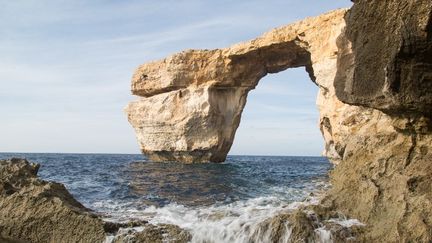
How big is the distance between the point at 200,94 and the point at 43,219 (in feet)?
83.4

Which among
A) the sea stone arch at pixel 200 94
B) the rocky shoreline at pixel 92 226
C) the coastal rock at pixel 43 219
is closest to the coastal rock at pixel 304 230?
the rocky shoreline at pixel 92 226

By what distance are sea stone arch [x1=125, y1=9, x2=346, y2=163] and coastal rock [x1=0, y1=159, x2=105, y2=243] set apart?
20617mm

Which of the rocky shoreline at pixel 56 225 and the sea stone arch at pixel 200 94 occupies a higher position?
the sea stone arch at pixel 200 94

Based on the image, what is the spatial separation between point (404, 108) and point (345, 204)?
1.83m

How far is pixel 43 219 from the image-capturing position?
7.13 meters

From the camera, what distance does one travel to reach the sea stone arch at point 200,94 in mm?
29422

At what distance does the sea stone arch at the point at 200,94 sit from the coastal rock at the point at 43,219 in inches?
812

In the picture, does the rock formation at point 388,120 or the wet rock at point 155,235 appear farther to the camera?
the wet rock at point 155,235

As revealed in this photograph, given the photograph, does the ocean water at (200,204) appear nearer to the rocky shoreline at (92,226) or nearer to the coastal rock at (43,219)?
the rocky shoreline at (92,226)

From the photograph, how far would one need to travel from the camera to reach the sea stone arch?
2942 cm

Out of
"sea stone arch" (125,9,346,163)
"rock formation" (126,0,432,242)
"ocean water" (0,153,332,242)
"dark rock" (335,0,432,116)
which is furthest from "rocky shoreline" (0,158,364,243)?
"sea stone arch" (125,9,346,163)

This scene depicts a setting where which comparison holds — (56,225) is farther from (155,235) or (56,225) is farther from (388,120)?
(388,120)

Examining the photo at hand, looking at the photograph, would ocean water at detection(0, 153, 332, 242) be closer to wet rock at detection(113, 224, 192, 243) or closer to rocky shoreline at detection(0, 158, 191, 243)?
wet rock at detection(113, 224, 192, 243)

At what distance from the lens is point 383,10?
6.66m
